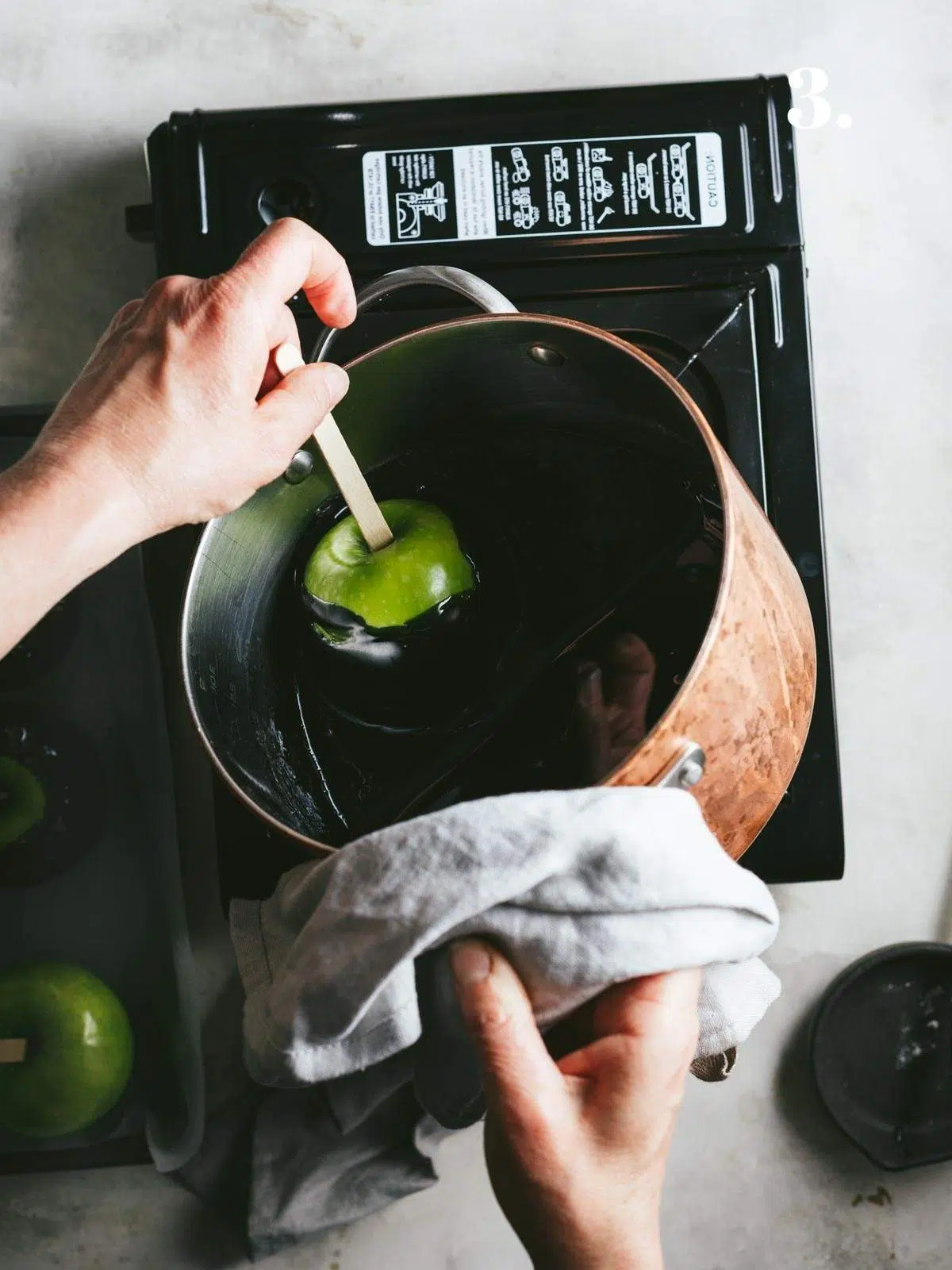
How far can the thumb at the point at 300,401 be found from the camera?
456mm

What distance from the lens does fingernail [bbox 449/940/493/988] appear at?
425 mm

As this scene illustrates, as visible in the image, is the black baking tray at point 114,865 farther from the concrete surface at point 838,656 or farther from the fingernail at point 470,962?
the fingernail at point 470,962

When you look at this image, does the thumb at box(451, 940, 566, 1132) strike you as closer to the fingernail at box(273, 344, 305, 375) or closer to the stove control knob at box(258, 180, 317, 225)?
the fingernail at box(273, 344, 305, 375)

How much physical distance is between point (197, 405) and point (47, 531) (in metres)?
0.08

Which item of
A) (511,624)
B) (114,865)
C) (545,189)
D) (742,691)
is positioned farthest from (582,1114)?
(545,189)

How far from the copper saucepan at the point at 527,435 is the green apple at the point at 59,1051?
0.20m

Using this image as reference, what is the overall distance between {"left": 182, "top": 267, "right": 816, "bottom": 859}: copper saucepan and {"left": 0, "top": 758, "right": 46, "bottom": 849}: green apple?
7.0 inches

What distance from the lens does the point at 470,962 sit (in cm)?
43

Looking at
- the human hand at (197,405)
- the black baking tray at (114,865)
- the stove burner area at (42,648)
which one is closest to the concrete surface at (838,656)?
the black baking tray at (114,865)

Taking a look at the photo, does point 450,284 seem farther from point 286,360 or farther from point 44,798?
point 44,798

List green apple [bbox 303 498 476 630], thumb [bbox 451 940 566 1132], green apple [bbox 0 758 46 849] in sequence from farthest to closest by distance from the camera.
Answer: green apple [bbox 0 758 46 849] → green apple [bbox 303 498 476 630] → thumb [bbox 451 940 566 1132]

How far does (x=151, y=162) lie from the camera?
0.64 m

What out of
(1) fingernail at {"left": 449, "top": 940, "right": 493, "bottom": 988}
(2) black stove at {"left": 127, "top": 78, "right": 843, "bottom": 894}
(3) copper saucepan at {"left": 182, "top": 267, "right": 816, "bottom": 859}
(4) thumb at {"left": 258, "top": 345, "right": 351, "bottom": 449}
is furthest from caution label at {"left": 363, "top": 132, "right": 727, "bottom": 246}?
(1) fingernail at {"left": 449, "top": 940, "right": 493, "bottom": 988}

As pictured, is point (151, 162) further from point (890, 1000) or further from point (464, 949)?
point (890, 1000)
